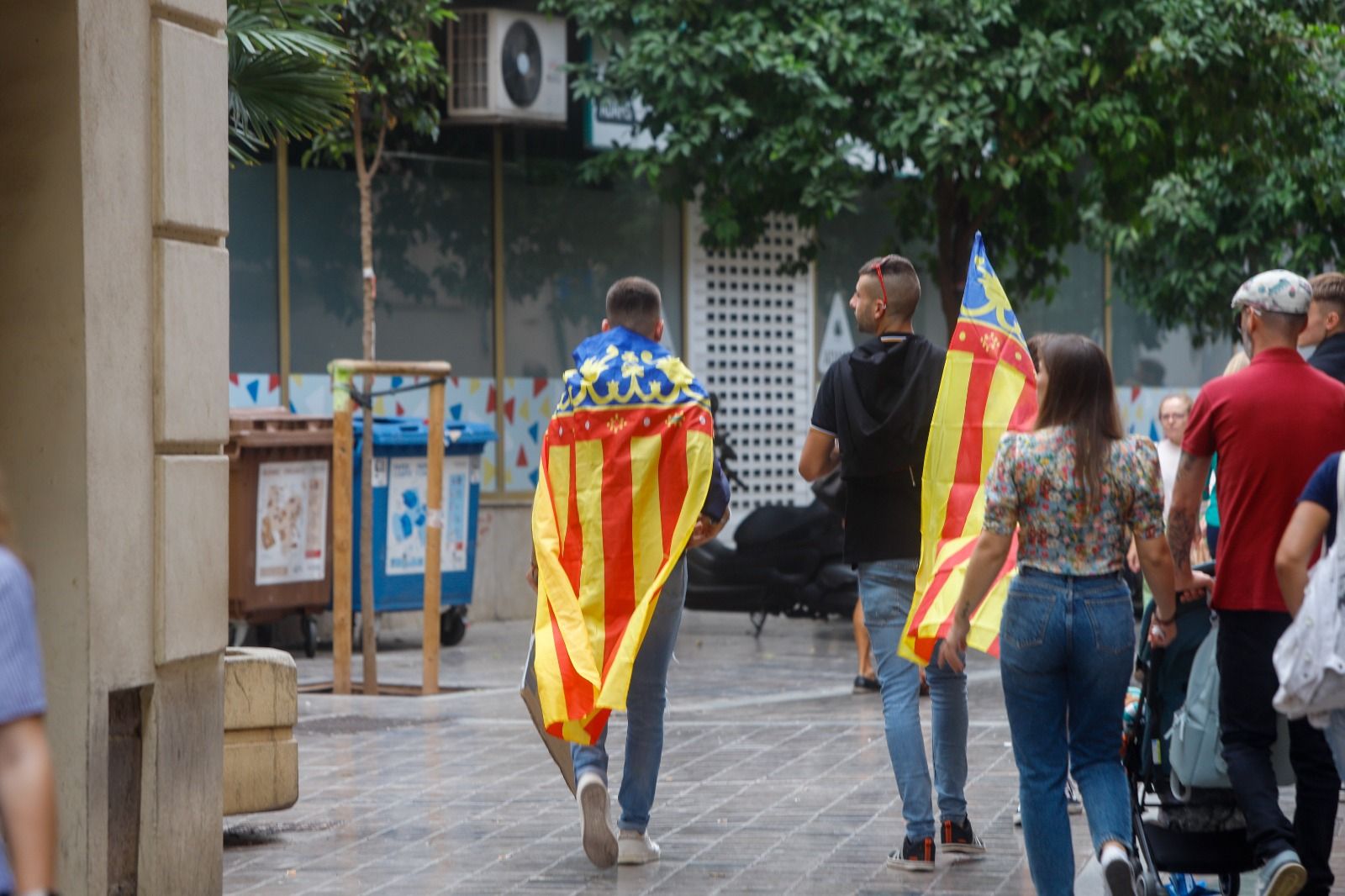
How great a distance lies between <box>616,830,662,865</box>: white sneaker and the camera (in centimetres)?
688

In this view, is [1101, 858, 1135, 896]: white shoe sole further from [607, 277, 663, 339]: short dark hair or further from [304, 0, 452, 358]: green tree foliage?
[304, 0, 452, 358]: green tree foliage

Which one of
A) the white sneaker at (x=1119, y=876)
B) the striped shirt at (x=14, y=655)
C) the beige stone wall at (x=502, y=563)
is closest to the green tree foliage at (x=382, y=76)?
the beige stone wall at (x=502, y=563)

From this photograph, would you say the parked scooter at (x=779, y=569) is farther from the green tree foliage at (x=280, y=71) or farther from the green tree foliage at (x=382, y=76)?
the green tree foliage at (x=280, y=71)

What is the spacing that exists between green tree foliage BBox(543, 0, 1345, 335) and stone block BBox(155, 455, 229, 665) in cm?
942

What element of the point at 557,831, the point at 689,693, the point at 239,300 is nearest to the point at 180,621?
the point at 557,831

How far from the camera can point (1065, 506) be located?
5562 mm

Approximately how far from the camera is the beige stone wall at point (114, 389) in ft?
18.9

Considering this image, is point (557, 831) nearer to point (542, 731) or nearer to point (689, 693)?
point (542, 731)

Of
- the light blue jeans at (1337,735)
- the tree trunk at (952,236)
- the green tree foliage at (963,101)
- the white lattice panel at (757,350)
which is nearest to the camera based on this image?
the light blue jeans at (1337,735)

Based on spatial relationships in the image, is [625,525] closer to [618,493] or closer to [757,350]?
[618,493]

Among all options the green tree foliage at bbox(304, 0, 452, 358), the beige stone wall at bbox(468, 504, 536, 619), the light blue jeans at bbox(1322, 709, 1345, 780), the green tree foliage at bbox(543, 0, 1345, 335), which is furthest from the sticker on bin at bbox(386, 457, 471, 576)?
the light blue jeans at bbox(1322, 709, 1345, 780)

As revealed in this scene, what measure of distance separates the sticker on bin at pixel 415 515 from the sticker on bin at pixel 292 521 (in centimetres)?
50

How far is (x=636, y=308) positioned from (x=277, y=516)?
23.6 ft

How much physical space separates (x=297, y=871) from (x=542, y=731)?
36.9 inches
